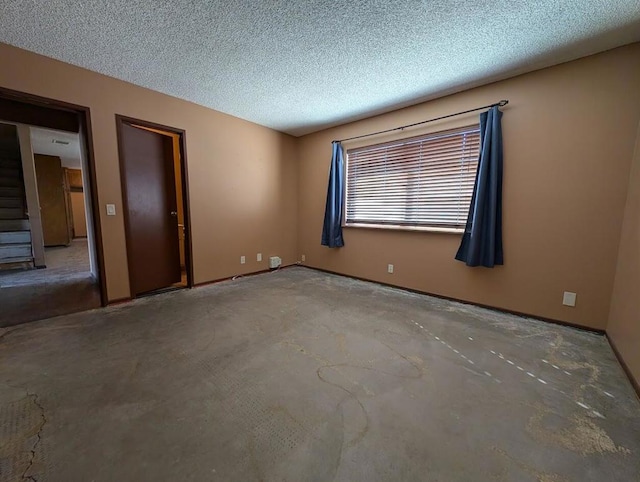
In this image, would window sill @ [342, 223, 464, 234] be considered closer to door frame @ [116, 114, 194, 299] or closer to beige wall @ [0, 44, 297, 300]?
beige wall @ [0, 44, 297, 300]

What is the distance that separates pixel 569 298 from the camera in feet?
8.05

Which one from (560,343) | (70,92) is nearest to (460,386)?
(560,343)

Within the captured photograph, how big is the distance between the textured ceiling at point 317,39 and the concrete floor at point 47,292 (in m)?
2.49

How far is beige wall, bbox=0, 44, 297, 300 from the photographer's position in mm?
2501

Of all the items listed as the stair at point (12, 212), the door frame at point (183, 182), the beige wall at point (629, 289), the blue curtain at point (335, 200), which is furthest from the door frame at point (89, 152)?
the beige wall at point (629, 289)

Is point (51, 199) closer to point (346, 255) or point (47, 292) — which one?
point (47, 292)

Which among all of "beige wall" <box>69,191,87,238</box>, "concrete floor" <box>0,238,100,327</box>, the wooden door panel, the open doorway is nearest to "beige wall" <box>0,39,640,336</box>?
the open doorway

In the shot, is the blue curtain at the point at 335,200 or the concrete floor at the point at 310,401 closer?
the concrete floor at the point at 310,401

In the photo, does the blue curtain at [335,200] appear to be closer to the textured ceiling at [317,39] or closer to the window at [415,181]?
the window at [415,181]

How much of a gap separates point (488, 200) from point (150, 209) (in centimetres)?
407

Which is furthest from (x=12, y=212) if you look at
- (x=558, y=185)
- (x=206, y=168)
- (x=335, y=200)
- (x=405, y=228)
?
(x=558, y=185)

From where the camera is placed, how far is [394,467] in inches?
43.3

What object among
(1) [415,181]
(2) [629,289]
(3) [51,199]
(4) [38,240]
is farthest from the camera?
(3) [51,199]

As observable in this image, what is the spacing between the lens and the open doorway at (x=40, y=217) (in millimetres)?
2764
